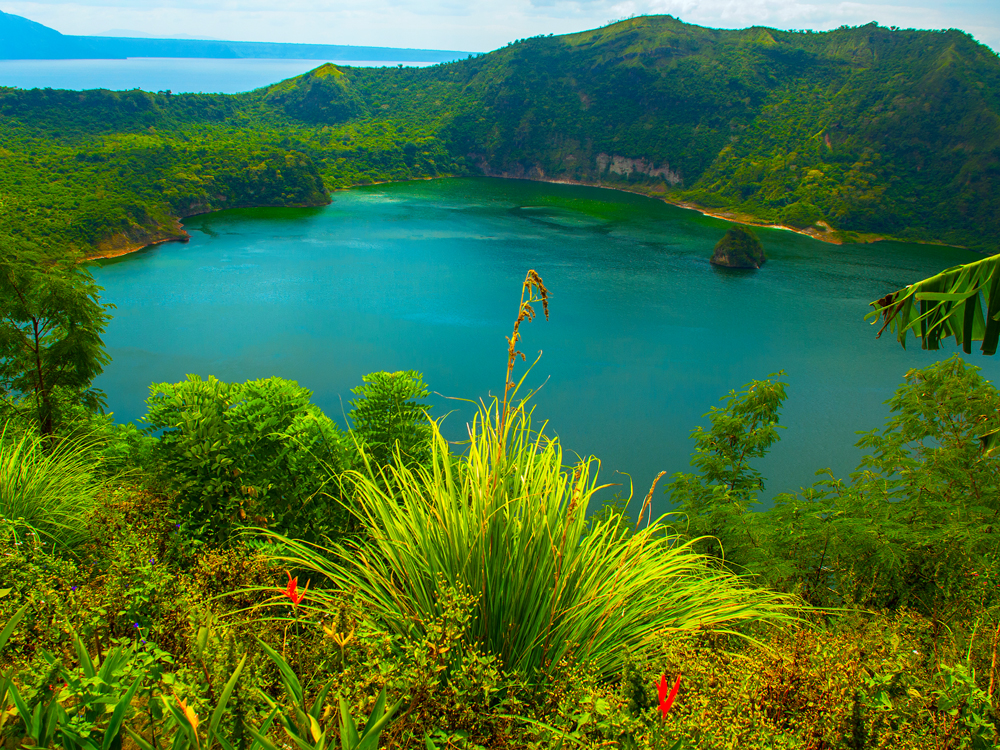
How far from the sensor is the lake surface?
51.5 ft

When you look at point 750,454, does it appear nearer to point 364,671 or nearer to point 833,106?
point 364,671

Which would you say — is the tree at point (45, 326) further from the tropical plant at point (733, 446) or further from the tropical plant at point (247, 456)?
the tropical plant at point (733, 446)

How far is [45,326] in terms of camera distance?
576 centimetres

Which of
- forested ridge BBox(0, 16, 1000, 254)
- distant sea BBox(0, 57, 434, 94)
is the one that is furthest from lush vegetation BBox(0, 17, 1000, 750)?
distant sea BBox(0, 57, 434, 94)

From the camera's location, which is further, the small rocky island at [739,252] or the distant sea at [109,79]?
the distant sea at [109,79]

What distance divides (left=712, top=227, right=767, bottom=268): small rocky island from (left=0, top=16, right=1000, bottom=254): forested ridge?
1295cm

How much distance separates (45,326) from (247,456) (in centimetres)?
304

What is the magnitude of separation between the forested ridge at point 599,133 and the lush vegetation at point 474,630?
3018cm

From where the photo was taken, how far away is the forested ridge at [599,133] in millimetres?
41375

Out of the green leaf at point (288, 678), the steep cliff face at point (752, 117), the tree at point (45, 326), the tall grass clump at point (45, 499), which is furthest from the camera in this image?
the steep cliff face at point (752, 117)

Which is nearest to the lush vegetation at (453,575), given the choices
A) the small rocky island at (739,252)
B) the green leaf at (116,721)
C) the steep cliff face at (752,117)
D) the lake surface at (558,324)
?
the green leaf at (116,721)

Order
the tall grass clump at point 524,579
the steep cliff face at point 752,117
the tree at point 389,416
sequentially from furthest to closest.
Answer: the steep cliff face at point 752,117 → the tree at point 389,416 → the tall grass clump at point 524,579

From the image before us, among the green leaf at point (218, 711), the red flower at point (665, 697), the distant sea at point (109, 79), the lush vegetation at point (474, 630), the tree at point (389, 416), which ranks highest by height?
the distant sea at point (109, 79)

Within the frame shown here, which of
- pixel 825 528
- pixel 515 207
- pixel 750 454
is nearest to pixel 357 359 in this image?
pixel 750 454
